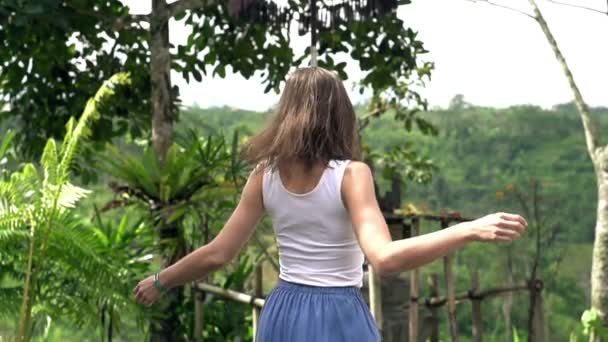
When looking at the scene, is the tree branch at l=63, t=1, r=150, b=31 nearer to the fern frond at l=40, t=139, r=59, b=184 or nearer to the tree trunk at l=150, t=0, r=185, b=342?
the tree trunk at l=150, t=0, r=185, b=342

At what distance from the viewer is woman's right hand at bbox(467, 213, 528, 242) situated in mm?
1974

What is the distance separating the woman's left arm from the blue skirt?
0.16 meters

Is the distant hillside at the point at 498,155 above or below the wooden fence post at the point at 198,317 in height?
above

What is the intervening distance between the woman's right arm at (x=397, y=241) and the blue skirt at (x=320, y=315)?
18 cm

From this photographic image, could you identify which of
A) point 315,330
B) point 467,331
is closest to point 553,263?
point 467,331

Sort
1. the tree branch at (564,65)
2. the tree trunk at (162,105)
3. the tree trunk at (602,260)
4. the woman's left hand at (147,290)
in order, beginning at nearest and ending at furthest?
the woman's left hand at (147,290)
the tree trunk at (162,105)
the tree trunk at (602,260)
the tree branch at (564,65)

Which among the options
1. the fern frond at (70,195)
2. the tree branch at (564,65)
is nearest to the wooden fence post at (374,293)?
the fern frond at (70,195)

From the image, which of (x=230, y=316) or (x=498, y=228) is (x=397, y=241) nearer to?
(x=498, y=228)

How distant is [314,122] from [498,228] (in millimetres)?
503

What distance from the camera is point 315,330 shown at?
2.39m

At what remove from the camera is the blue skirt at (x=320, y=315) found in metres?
2.37

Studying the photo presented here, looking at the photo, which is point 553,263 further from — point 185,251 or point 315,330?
point 315,330

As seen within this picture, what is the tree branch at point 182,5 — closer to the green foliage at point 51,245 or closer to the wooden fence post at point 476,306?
the green foliage at point 51,245

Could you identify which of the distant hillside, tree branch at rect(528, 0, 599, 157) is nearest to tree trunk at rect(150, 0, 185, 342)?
tree branch at rect(528, 0, 599, 157)
